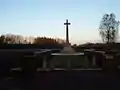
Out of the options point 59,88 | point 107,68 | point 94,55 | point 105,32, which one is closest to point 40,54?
point 94,55

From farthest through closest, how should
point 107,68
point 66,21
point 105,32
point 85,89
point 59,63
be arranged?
1. point 105,32
2. point 66,21
3. point 59,63
4. point 107,68
5. point 85,89

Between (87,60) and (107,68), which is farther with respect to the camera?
(87,60)

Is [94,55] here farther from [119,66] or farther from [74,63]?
[119,66]

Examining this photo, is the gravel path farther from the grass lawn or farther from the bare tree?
the bare tree

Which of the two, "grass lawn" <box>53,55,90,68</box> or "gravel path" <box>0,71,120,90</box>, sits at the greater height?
"grass lawn" <box>53,55,90,68</box>

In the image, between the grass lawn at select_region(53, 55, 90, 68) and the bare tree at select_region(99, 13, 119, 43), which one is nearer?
the grass lawn at select_region(53, 55, 90, 68)

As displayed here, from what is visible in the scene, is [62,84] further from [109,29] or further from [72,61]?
[109,29]

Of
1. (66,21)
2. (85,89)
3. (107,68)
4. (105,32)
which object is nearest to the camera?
(85,89)

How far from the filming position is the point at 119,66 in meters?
17.6

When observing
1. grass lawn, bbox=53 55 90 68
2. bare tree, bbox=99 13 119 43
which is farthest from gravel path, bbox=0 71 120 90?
bare tree, bbox=99 13 119 43

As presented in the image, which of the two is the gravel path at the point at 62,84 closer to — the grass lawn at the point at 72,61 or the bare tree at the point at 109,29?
the grass lawn at the point at 72,61

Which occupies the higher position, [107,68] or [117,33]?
[117,33]

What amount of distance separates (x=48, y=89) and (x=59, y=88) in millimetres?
403

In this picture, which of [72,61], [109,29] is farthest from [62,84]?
[109,29]
